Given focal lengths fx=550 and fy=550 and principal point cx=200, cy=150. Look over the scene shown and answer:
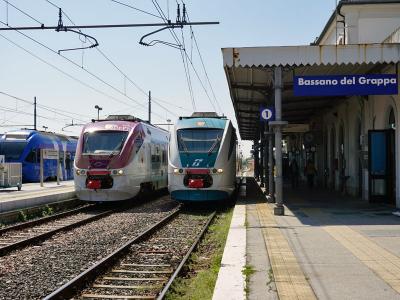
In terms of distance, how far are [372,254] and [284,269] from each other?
1.75m

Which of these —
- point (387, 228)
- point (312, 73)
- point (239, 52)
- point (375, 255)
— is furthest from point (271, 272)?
point (312, 73)

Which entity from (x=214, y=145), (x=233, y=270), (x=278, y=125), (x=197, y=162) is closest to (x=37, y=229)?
(x=197, y=162)

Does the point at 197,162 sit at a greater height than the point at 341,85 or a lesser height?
lesser

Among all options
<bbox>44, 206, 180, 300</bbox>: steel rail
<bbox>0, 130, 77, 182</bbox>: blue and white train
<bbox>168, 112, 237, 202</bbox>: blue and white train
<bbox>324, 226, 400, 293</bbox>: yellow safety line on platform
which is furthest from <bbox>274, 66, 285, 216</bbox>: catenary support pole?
<bbox>0, 130, 77, 182</bbox>: blue and white train

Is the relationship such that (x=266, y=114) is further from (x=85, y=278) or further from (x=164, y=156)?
(x=164, y=156)

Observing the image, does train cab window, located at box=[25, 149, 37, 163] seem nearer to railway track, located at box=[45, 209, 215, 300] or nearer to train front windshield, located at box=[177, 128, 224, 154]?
train front windshield, located at box=[177, 128, 224, 154]

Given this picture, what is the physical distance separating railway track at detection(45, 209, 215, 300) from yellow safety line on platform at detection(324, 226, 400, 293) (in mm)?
2542

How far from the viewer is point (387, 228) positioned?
35.6 feet

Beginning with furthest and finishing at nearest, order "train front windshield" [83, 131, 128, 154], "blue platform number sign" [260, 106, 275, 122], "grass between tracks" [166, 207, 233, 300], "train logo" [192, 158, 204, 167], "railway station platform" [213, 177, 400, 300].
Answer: "train front windshield" [83, 131, 128, 154] → "train logo" [192, 158, 204, 167] → "blue platform number sign" [260, 106, 275, 122] → "grass between tracks" [166, 207, 233, 300] → "railway station platform" [213, 177, 400, 300]

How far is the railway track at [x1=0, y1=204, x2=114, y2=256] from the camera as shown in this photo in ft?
34.3

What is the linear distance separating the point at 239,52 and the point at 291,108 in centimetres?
1186

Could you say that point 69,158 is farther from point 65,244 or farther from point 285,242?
point 285,242

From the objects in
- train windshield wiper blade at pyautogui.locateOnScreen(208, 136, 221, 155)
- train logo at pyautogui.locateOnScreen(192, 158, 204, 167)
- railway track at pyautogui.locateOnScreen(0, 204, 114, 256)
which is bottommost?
railway track at pyautogui.locateOnScreen(0, 204, 114, 256)

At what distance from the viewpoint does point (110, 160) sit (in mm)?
16984
